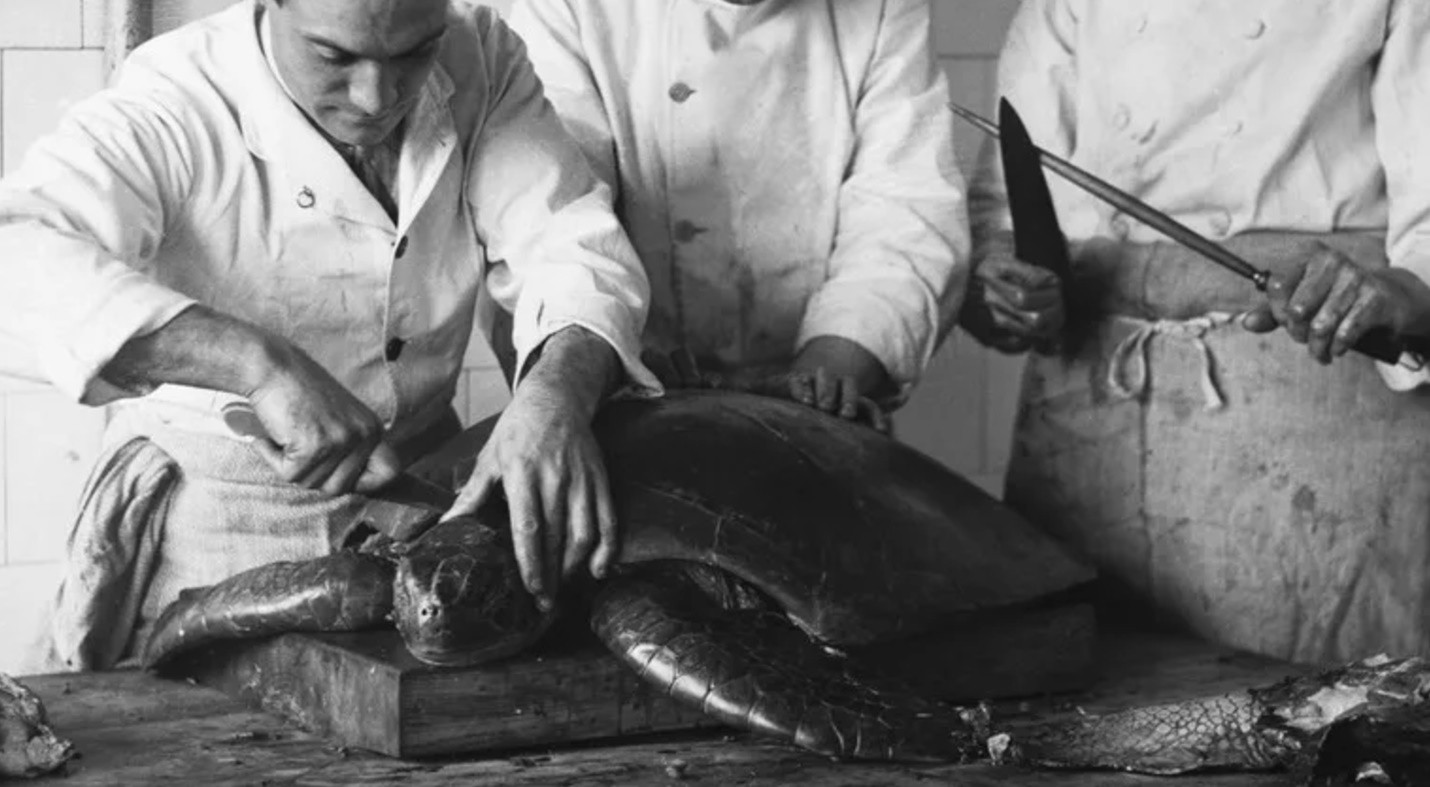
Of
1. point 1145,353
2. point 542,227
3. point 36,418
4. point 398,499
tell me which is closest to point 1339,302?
point 1145,353

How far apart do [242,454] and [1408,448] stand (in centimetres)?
155

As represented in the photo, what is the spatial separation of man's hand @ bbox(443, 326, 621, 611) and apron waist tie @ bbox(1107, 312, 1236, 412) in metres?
0.95

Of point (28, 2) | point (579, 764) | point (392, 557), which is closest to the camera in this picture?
point (579, 764)

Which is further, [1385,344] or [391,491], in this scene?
[1385,344]

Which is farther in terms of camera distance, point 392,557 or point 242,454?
point 242,454

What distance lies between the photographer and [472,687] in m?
2.06

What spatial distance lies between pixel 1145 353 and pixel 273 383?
4.25ft

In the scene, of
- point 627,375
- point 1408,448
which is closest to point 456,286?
point 627,375

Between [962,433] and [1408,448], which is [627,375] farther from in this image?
[962,433]

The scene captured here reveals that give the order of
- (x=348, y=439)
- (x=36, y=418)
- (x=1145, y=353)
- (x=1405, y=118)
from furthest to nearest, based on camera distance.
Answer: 1. (x=36, y=418)
2. (x=1145, y=353)
3. (x=1405, y=118)
4. (x=348, y=439)

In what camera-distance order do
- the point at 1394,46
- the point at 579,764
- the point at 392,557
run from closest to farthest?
the point at 579,764 < the point at 392,557 < the point at 1394,46

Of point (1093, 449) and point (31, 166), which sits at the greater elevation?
point (31, 166)

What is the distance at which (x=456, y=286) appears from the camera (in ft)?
8.59

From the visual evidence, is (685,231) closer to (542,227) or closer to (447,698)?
(542,227)
